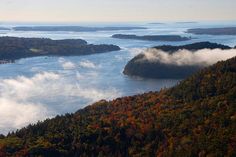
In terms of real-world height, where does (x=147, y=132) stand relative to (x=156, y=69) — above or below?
above

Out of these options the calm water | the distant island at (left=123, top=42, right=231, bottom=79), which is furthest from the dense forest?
the distant island at (left=123, top=42, right=231, bottom=79)

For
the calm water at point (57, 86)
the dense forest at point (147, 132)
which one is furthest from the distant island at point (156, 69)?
the dense forest at point (147, 132)

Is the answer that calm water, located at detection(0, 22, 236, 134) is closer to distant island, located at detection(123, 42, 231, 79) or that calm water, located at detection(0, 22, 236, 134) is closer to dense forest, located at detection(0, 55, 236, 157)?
distant island, located at detection(123, 42, 231, 79)

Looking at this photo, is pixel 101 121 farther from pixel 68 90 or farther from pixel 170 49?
pixel 170 49

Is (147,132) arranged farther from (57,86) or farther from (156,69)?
(156,69)

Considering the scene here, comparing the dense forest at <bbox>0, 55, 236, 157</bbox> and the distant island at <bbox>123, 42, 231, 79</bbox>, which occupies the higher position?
the dense forest at <bbox>0, 55, 236, 157</bbox>

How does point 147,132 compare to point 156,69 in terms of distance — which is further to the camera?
point 156,69

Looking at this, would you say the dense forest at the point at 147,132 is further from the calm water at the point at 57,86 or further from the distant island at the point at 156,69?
the distant island at the point at 156,69

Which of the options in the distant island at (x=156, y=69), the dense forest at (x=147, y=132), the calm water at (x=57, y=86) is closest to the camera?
the dense forest at (x=147, y=132)

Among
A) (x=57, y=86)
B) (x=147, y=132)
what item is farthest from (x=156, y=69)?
(x=147, y=132)
